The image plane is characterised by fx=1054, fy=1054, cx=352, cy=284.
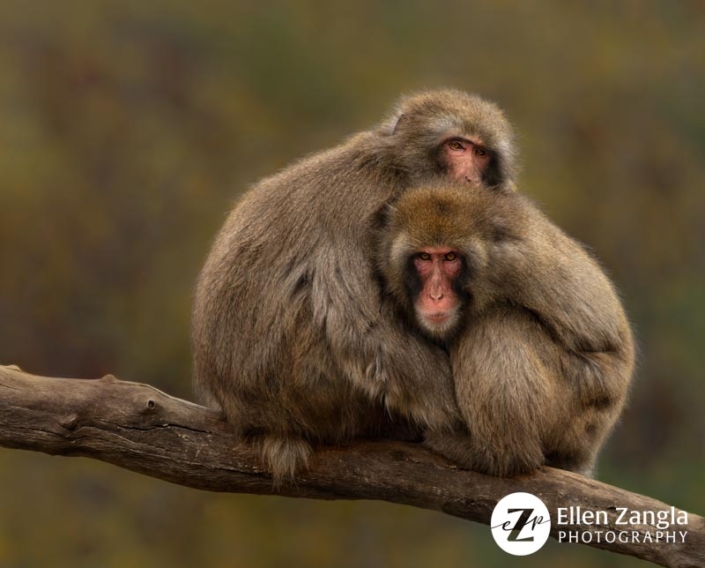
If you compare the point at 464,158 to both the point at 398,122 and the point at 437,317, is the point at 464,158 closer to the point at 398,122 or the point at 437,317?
A: the point at 398,122

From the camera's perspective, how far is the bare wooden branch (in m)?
6.34

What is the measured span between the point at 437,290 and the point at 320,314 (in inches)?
28.9

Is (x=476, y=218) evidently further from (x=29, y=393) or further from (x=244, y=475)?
(x=29, y=393)

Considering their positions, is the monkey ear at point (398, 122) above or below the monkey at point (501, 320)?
above

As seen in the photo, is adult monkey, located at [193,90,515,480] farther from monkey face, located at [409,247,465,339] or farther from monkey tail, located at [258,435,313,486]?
monkey face, located at [409,247,465,339]

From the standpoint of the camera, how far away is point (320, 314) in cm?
636

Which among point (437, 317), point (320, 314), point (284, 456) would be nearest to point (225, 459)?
→ point (284, 456)

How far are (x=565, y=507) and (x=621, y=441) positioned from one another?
Result: 814 cm

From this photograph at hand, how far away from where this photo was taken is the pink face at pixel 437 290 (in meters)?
6.15

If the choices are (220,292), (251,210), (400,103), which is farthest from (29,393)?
(400,103)

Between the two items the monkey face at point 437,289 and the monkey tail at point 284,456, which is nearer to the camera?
the monkey face at point 437,289

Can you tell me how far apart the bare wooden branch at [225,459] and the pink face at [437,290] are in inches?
36.0

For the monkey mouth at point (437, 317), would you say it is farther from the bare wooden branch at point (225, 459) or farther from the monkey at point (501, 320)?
the bare wooden branch at point (225, 459)

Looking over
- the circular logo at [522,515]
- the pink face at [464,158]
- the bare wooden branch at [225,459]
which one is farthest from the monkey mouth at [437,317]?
the circular logo at [522,515]
